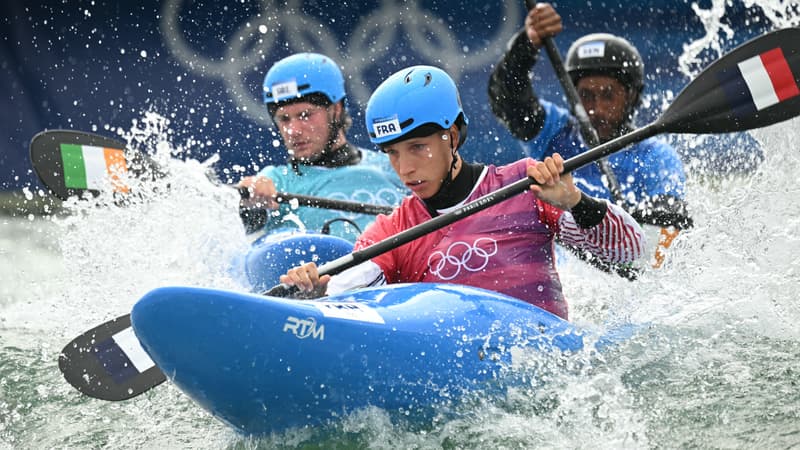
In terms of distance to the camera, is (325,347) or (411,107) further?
(411,107)

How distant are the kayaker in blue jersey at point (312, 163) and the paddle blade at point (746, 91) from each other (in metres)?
2.16

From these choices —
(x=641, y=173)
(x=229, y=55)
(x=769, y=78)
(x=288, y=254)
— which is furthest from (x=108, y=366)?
(x=229, y=55)

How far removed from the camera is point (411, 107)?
11.7ft

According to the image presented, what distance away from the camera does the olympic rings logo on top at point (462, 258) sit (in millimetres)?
3678

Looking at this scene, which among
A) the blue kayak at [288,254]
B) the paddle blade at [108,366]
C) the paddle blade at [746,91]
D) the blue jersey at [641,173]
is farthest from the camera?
the blue jersey at [641,173]

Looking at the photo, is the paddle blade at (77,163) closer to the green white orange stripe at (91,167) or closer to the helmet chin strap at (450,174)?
the green white orange stripe at (91,167)

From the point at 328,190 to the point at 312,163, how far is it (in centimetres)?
19

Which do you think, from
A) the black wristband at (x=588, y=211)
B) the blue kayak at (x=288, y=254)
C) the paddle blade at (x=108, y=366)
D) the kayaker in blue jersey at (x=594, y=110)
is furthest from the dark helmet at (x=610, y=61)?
the paddle blade at (x=108, y=366)

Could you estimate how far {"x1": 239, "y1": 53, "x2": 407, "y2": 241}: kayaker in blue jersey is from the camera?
18.5ft

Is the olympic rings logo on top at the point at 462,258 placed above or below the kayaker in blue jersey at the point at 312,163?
below

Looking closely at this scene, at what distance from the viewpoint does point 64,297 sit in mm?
5859

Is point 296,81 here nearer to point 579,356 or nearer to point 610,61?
point 610,61

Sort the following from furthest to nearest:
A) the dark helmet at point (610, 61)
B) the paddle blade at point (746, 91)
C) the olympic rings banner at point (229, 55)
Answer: the olympic rings banner at point (229, 55)
the dark helmet at point (610, 61)
the paddle blade at point (746, 91)

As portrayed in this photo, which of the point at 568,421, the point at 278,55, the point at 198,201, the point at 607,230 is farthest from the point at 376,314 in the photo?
the point at 278,55
